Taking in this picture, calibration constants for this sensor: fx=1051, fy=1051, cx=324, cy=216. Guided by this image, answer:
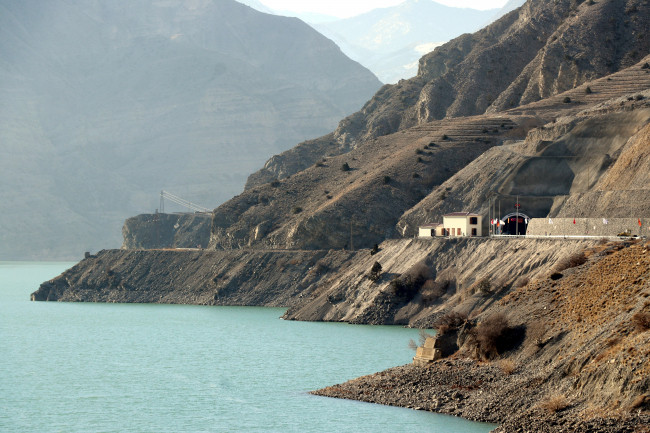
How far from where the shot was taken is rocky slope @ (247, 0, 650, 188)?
143m

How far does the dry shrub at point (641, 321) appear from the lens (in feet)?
133

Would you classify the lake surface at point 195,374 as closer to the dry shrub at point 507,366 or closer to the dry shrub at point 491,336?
the dry shrub at point 507,366

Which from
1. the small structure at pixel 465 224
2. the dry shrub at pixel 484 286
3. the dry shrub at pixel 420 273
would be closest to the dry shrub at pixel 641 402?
the dry shrub at pixel 484 286

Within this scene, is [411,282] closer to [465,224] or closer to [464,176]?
[465,224]

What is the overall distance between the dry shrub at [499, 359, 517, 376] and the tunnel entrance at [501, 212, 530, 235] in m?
46.4

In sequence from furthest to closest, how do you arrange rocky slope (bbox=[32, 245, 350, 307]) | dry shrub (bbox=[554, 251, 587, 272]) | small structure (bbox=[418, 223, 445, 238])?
rocky slope (bbox=[32, 245, 350, 307]) → small structure (bbox=[418, 223, 445, 238]) → dry shrub (bbox=[554, 251, 587, 272])

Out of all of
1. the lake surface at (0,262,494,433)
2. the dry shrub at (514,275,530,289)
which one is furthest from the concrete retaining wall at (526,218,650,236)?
the lake surface at (0,262,494,433)

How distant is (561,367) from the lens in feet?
140

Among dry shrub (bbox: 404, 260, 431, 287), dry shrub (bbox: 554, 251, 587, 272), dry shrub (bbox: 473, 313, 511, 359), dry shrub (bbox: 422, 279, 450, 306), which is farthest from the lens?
dry shrub (bbox: 404, 260, 431, 287)

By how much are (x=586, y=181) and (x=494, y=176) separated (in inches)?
478

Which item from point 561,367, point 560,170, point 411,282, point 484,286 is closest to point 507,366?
point 561,367

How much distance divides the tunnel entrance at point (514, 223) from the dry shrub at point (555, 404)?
174ft

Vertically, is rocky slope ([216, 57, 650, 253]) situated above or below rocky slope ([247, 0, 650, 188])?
below

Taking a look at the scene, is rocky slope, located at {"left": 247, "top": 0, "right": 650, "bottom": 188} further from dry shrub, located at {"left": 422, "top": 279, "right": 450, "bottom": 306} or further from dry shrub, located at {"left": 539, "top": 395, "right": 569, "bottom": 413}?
dry shrub, located at {"left": 539, "top": 395, "right": 569, "bottom": 413}
